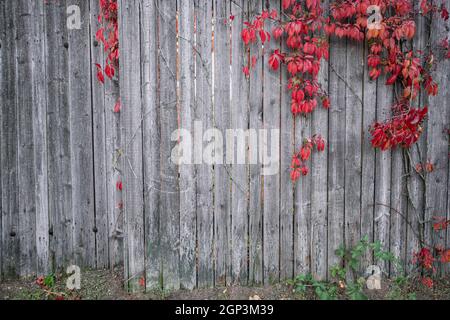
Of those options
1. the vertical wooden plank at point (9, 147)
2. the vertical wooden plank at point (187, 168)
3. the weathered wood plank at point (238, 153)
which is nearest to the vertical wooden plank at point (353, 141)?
the weathered wood plank at point (238, 153)

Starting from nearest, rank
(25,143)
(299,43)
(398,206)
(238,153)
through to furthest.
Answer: (299,43) < (238,153) < (398,206) < (25,143)

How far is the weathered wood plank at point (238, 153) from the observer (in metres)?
3.04

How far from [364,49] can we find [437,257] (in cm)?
207

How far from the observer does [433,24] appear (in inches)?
123

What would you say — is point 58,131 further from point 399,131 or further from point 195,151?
point 399,131

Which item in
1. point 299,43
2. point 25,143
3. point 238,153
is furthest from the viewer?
point 25,143

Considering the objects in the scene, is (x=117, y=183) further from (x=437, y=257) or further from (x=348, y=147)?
(x=437, y=257)

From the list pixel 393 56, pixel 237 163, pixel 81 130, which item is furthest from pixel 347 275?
pixel 81 130

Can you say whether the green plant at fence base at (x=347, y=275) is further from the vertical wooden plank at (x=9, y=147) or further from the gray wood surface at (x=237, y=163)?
the vertical wooden plank at (x=9, y=147)

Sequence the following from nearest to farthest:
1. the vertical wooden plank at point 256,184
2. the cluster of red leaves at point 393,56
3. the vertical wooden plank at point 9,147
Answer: the cluster of red leaves at point 393,56 < the vertical wooden plank at point 256,184 < the vertical wooden plank at point 9,147

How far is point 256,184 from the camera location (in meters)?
3.12

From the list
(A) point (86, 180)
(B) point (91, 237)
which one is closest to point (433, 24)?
(A) point (86, 180)

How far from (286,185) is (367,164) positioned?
2.54 feet

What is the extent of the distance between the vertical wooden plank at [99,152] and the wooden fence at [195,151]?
14mm
